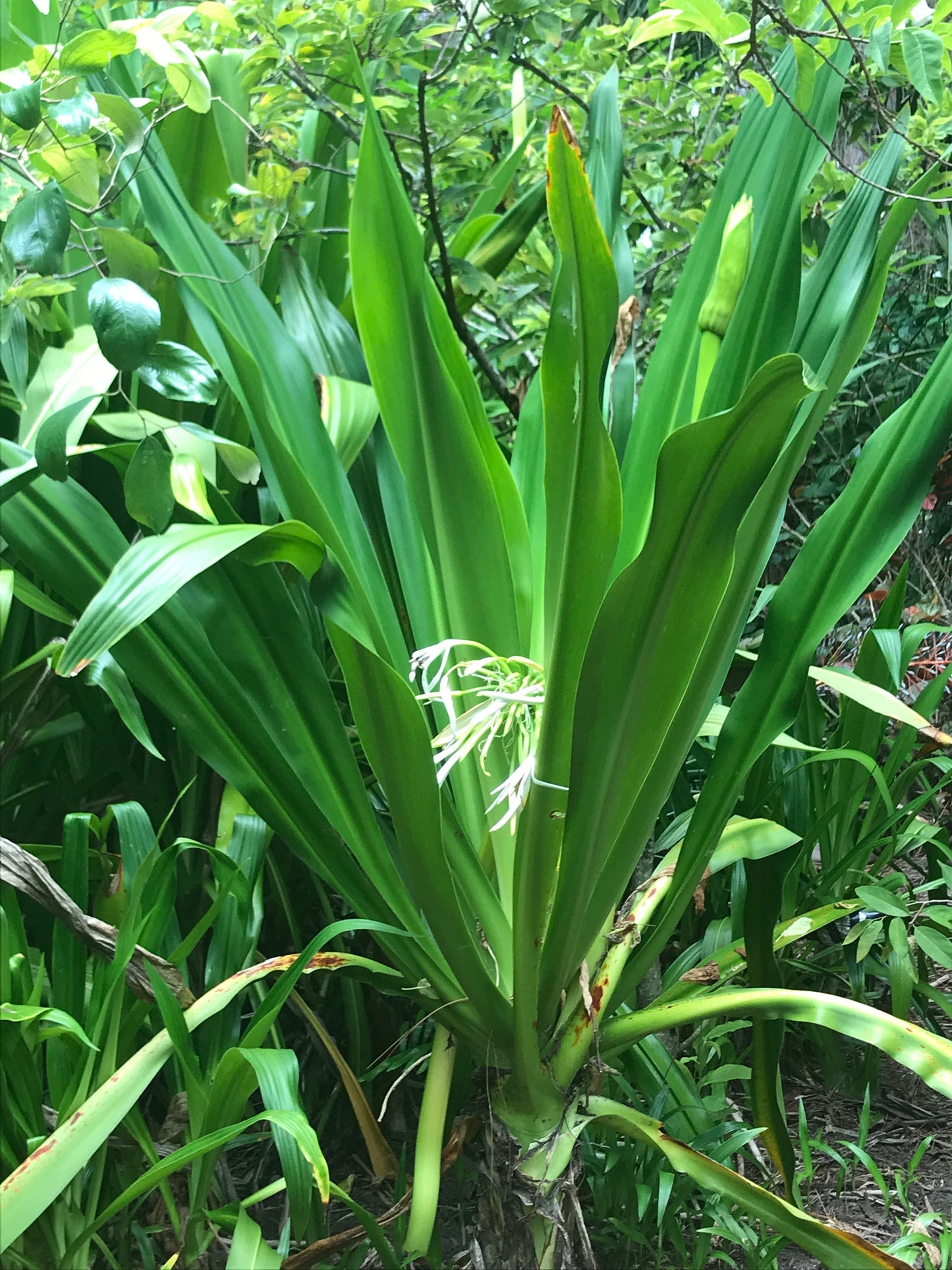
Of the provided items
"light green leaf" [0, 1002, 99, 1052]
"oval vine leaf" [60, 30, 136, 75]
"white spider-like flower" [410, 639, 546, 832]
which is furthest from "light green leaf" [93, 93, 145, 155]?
"light green leaf" [0, 1002, 99, 1052]

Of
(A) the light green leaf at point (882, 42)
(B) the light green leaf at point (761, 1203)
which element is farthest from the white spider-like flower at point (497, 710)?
(A) the light green leaf at point (882, 42)

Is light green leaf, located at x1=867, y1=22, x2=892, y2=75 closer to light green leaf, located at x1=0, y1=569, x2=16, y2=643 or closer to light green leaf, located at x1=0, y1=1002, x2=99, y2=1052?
light green leaf, located at x1=0, y1=569, x2=16, y2=643

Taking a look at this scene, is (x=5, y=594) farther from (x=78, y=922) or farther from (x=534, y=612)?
(x=534, y=612)

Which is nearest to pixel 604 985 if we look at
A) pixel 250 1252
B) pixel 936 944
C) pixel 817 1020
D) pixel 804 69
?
pixel 817 1020

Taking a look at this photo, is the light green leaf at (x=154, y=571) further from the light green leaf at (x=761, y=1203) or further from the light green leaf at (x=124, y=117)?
the light green leaf at (x=761, y=1203)

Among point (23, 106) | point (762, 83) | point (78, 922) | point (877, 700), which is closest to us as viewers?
point (23, 106)

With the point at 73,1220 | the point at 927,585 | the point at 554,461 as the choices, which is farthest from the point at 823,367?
the point at 927,585
